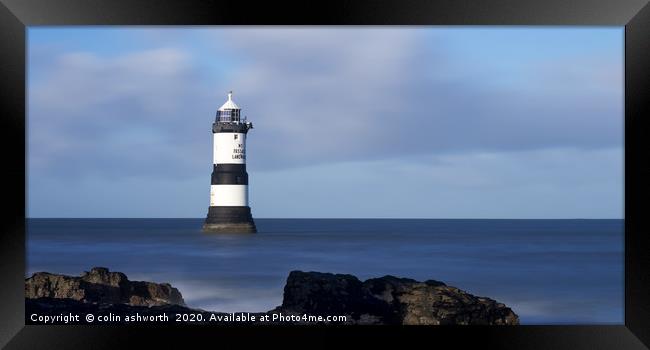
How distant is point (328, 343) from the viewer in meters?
5.08

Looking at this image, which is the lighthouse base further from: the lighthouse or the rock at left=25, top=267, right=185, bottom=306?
the rock at left=25, top=267, right=185, bottom=306

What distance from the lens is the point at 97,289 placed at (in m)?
15.7

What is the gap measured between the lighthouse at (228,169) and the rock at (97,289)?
8.65 meters

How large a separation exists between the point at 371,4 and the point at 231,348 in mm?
2220

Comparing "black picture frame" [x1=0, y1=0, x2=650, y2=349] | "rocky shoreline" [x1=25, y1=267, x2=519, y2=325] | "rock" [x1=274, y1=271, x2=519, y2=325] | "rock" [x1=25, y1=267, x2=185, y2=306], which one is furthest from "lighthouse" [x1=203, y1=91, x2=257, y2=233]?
"black picture frame" [x1=0, y1=0, x2=650, y2=349]

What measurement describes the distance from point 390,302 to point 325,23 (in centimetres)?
508

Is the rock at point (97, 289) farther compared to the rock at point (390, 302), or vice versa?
the rock at point (97, 289)

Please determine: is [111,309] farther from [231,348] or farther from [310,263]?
[310,263]

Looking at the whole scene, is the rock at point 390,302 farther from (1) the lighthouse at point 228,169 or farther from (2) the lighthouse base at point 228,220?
(2) the lighthouse base at point 228,220

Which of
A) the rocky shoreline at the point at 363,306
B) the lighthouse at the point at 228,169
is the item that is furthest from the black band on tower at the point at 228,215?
the rocky shoreline at the point at 363,306

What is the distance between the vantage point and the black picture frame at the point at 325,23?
15.9 feet

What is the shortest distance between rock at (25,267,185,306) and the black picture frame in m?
6.67

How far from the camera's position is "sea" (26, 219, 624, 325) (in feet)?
78.2

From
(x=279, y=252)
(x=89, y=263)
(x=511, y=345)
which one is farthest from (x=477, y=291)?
(x=511, y=345)
